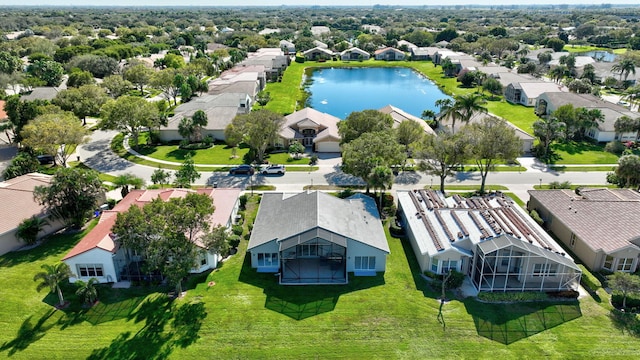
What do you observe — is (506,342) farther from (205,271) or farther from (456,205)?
(205,271)

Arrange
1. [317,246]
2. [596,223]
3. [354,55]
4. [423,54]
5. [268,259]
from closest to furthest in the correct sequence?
[317,246] < [268,259] < [596,223] < [423,54] < [354,55]

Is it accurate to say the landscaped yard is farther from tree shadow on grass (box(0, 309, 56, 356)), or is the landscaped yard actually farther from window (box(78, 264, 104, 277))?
window (box(78, 264, 104, 277))

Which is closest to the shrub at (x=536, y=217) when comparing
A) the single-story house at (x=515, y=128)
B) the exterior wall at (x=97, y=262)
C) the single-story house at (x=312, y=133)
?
the single-story house at (x=515, y=128)

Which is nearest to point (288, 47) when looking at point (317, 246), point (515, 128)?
point (515, 128)

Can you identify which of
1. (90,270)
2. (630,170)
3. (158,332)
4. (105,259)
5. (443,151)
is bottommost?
(158,332)

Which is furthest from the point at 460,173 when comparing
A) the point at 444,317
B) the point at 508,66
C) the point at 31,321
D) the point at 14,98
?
the point at 508,66

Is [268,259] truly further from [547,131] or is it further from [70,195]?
[547,131]

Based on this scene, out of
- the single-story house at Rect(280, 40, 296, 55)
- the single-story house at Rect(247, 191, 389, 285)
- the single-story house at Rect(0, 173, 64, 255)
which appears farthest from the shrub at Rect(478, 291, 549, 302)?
the single-story house at Rect(280, 40, 296, 55)
